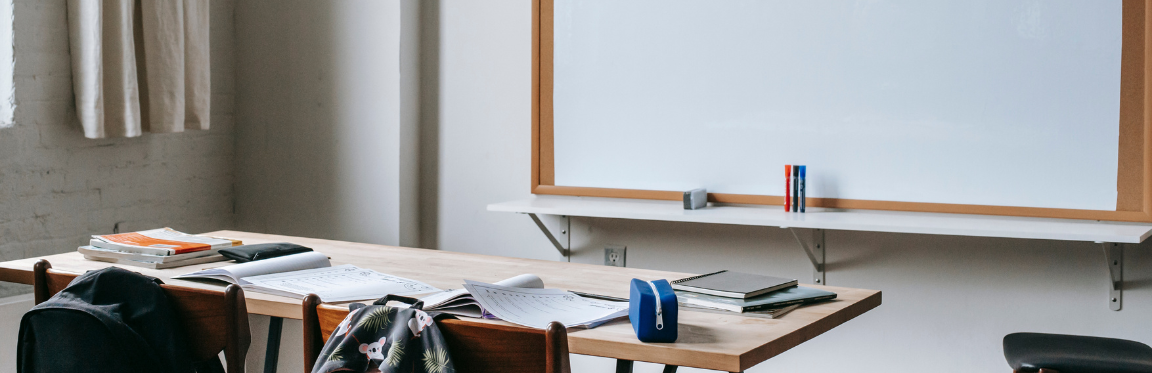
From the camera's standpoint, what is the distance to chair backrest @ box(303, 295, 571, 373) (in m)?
1.13

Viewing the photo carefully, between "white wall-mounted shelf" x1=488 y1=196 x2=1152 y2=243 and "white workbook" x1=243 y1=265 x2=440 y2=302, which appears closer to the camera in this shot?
"white workbook" x1=243 y1=265 x2=440 y2=302

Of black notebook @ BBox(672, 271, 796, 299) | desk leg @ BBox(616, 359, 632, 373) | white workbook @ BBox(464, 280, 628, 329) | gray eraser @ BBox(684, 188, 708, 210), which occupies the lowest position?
desk leg @ BBox(616, 359, 632, 373)

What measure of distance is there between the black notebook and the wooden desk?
0.23ft

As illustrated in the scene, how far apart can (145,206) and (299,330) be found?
867 millimetres

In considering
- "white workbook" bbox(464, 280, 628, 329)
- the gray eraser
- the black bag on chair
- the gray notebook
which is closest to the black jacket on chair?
the black bag on chair

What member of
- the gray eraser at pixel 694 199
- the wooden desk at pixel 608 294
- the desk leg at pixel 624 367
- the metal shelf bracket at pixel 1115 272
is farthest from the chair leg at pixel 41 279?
the metal shelf bracket at pixel 1115 272

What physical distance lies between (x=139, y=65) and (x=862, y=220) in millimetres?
2479

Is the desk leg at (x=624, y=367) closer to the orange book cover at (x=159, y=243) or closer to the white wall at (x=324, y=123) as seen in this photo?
the orange book cover at (x=159, y=243)

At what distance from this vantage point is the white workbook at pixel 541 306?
4.65 ft

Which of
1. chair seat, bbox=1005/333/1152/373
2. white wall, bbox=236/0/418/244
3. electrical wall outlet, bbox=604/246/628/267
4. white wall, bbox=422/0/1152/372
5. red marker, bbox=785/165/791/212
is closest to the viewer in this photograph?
chair seat, bbox=1005/333/1152/373

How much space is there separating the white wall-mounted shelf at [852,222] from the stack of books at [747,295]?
794mm

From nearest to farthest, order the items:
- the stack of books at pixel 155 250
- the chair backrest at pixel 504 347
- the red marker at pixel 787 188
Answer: the chair backrest at pixel 504 347 < the stack of books at pixel 155 250 < the red marker at pixel 787 188

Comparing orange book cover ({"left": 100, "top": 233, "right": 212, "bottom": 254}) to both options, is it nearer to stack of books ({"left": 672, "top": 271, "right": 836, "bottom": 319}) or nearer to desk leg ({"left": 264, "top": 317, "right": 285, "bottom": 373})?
desk leg ({"left": 264, "top": 317, "right": 285, "bottom": 373})

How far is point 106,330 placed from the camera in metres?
1.39
